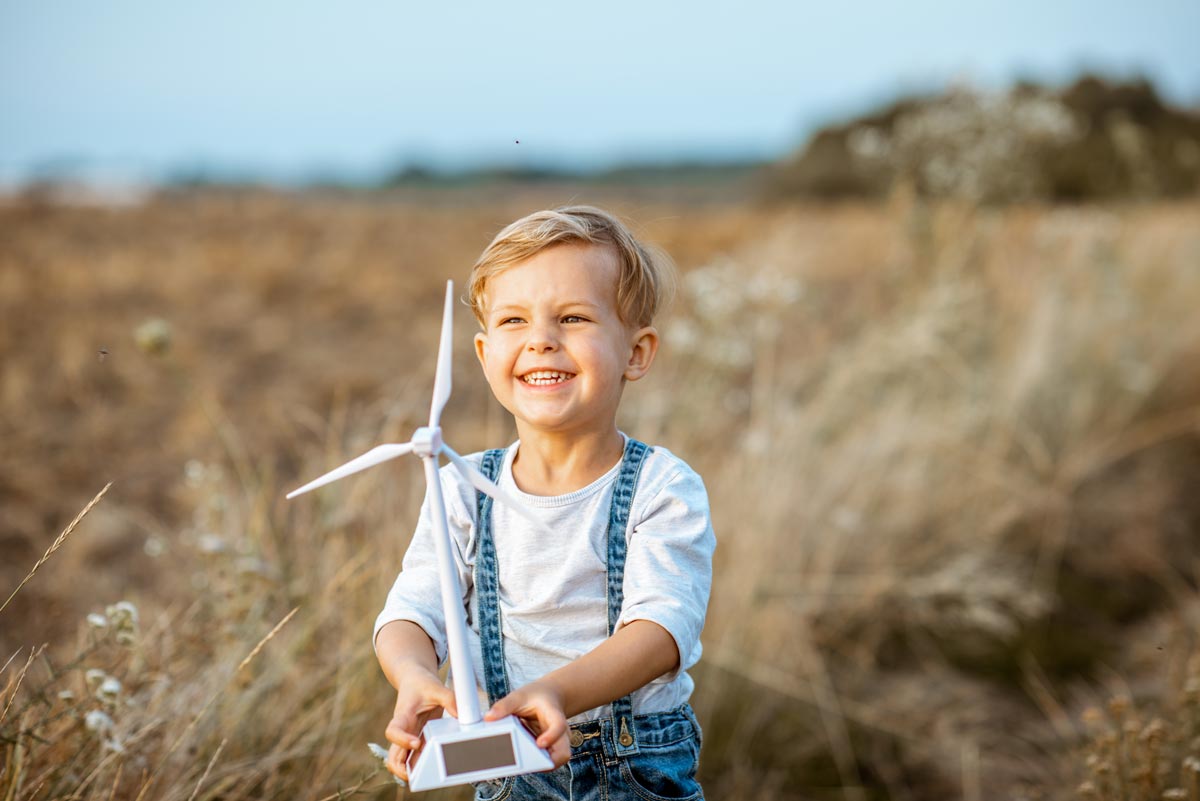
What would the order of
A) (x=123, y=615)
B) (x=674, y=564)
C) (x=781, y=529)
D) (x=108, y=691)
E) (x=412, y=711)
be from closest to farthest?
(x=412, y=711) → (x=674, y=564) → (x=108, y=691) → (x=123, y=615) → (x=781, y=529)

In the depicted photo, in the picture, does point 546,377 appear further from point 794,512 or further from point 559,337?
point 794,512

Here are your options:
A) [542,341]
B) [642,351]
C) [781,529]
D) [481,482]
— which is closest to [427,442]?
[481,482]

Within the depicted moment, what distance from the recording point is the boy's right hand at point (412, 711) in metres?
1.42

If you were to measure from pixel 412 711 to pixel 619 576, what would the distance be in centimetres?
41

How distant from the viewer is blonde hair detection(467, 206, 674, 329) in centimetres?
168

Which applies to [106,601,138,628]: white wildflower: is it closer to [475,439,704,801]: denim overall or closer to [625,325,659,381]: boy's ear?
[475,439,704,801]: denim overall

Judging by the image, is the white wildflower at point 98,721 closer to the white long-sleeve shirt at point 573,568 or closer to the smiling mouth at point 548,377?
the white long-sleeve shirt at point 573,568

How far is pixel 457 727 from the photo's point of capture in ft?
4.54

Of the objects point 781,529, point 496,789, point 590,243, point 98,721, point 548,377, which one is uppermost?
point 590,243

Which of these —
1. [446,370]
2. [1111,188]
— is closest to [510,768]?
[446,370]

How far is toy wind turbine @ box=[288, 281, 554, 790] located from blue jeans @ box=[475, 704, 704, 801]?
347mm

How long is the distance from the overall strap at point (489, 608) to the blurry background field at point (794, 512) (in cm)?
34

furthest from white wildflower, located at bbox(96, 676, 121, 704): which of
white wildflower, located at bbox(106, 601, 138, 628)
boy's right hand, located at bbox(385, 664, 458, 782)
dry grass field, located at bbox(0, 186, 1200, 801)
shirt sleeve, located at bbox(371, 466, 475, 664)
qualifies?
boy's right hand, located at bbox(385, 664, 458, 782)

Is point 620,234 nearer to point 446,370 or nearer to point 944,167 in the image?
point 446,370
